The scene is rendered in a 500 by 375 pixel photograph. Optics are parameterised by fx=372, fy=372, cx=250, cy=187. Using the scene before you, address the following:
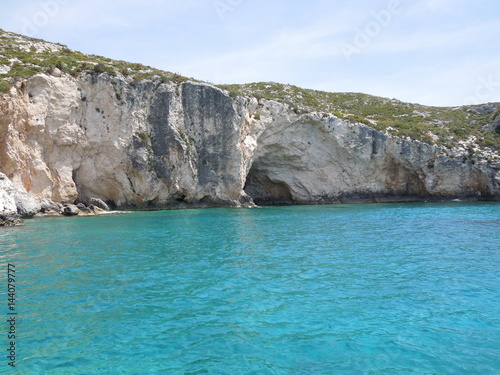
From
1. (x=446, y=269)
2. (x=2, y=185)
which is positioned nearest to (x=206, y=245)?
(x=446, y=269)

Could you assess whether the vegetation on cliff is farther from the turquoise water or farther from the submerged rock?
the turquoise water

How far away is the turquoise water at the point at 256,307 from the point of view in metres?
6.57

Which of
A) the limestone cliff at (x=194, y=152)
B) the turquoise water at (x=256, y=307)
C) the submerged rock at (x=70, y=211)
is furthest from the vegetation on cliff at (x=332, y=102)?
the turquoise water at (x=256, y=307)

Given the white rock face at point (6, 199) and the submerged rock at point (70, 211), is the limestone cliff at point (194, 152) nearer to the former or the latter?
the submerged rock at point (70, 211)

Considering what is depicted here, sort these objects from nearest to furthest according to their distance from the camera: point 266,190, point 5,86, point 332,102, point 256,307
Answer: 1. point 256,307
2. point 5,86
3. point 266,190
4. point 332,102

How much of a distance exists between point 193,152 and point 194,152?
0.45 ft

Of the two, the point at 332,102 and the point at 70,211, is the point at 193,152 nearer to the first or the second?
the point at 70,211

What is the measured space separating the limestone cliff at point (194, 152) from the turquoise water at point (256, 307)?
725 inches

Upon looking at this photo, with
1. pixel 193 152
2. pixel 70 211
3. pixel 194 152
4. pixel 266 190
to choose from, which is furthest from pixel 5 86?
pixel 266 190

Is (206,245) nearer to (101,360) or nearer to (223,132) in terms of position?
(101,360)

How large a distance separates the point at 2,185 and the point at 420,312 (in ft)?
93.0

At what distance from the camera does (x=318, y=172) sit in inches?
1978

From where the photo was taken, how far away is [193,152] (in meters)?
41.7

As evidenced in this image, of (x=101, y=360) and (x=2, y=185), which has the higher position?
(x=2, y=185)
